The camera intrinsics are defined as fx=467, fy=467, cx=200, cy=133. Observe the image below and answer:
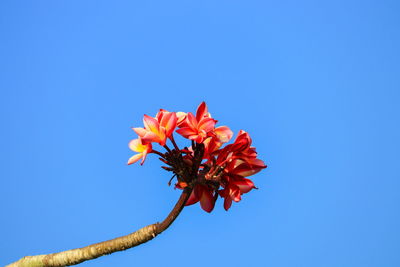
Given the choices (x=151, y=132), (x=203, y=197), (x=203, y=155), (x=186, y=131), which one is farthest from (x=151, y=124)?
(x=203, y=197)

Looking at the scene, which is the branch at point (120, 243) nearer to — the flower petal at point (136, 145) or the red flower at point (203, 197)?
the red flower at point (203, 197)

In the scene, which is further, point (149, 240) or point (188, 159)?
point (188, 159)

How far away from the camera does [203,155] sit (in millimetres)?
2379

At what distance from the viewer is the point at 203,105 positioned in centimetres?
248

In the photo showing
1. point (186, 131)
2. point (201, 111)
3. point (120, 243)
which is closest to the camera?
point (120, 243)

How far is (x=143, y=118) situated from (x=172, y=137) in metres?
0.19

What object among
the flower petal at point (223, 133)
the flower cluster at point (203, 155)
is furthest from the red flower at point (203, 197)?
the flower petal at point (223, 133)

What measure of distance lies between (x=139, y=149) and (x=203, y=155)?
366 millimetres

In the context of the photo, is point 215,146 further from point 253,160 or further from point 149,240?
point 149,240

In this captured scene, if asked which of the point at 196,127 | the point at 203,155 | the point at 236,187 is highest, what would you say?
the point at 196,127

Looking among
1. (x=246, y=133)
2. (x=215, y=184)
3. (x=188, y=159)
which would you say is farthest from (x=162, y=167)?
(x=246, y=133)

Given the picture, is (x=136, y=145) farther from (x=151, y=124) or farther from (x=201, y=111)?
(x=201, y=111)

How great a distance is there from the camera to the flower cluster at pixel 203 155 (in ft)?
7.59

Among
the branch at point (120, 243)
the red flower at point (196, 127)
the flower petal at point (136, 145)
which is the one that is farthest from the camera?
the flower petal at point (136, 145)
